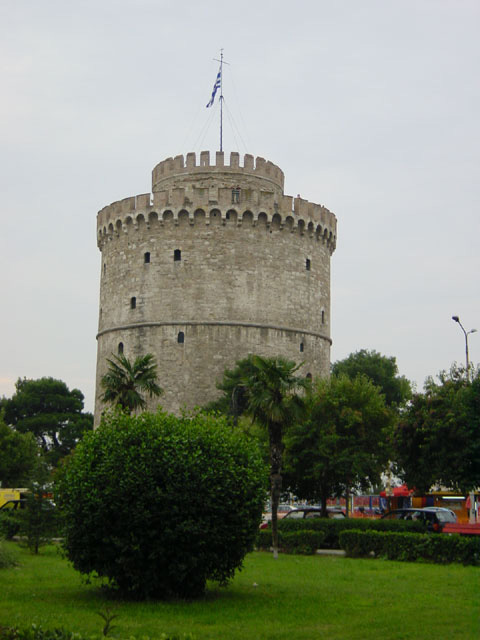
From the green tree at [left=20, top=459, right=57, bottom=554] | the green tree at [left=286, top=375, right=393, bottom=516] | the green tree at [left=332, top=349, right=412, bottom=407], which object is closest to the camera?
the green tree at [left=20, top=459, right=57, bottom=554]

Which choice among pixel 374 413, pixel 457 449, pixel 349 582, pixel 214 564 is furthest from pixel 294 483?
pixel 214 564

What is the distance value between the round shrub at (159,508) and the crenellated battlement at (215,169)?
30833 millimetres

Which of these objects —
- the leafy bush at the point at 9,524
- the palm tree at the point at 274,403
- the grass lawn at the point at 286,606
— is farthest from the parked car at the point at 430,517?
the leafy bush at the point at 9,524

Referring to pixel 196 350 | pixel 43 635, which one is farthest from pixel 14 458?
pixel 43 635

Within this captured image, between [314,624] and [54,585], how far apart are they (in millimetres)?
6216

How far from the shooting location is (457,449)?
27.5 metres

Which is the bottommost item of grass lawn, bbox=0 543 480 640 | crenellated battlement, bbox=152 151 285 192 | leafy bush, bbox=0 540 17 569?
grass lawn, bbox=0 543 480 640

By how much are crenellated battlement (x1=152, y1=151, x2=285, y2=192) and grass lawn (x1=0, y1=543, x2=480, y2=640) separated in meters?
Result: 28.6

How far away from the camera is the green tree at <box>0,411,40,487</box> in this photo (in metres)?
43.6

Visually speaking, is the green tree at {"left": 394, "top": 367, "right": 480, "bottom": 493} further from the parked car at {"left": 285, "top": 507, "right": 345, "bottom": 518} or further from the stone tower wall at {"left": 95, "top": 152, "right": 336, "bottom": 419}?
the stone tower wall at {"left": 95, "top": 152, "right": 336, "bottom": 419}

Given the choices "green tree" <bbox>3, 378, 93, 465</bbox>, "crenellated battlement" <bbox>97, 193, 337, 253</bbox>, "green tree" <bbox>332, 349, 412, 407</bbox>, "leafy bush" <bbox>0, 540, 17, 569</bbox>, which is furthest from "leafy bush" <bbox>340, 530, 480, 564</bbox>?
"green tree" <bbox>3, 378, 93, 465</bbox>

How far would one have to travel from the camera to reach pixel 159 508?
13750mm

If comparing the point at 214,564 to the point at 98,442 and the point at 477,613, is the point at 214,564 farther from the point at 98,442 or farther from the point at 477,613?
the point at 477,613

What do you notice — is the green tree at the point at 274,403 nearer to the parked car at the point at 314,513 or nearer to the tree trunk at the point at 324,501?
the parked car at the point at 314,513
